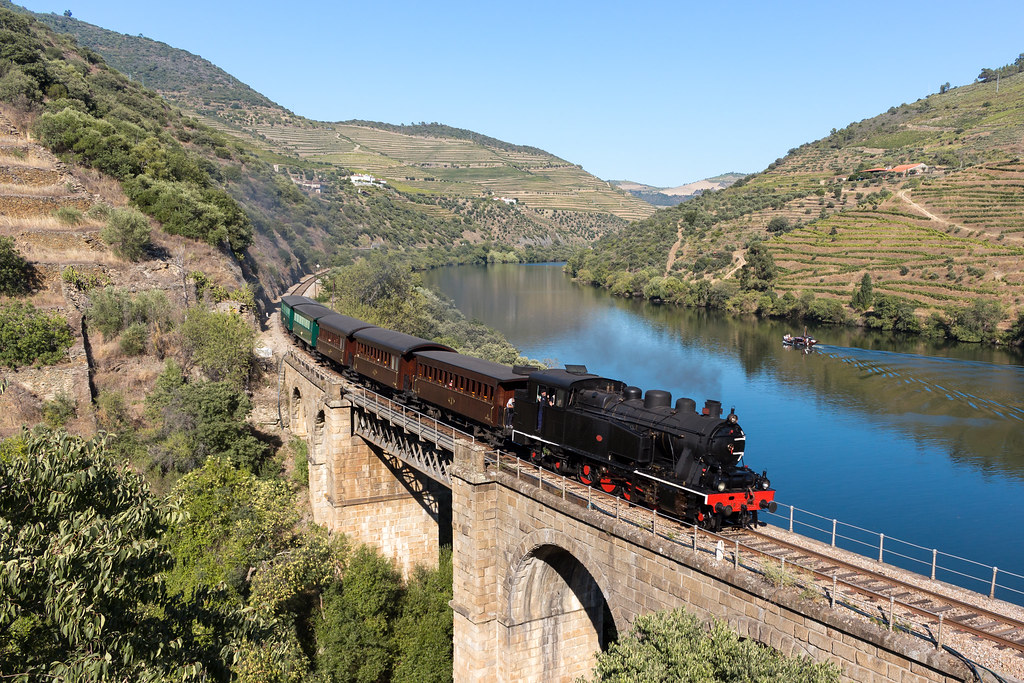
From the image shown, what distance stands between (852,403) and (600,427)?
41.2m

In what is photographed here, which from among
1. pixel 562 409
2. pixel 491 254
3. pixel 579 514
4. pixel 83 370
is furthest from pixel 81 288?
pixel 491 254

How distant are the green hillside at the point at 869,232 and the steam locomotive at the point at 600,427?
60635mm

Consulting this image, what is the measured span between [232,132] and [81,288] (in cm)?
14893

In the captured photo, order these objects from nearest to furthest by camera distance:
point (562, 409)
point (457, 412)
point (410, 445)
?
point (562, 409) → point (457, 412) → point (410, 445)

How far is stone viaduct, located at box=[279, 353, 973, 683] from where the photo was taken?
477 inches

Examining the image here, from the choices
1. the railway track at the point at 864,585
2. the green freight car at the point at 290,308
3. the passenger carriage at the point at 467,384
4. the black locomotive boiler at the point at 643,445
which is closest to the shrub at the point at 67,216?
the green freight car at the point at 290,308

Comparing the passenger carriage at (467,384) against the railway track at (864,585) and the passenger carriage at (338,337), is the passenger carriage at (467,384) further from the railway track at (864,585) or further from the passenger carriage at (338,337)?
the passenger carriage at (338,337)

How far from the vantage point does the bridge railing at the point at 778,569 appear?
1166 centimetres

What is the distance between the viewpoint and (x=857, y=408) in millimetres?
52125

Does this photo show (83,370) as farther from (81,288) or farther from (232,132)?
(232,132)

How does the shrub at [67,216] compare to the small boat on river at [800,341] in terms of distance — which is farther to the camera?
the small boat on river at [800,341]

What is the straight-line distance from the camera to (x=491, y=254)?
158 meters

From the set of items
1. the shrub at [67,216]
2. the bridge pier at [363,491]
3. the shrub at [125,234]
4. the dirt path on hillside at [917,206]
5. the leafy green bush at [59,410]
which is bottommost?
the bridge pier at [363,491]

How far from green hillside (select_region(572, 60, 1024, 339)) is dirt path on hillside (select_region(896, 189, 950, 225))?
15 centimetres
